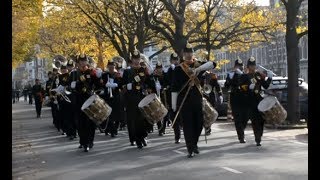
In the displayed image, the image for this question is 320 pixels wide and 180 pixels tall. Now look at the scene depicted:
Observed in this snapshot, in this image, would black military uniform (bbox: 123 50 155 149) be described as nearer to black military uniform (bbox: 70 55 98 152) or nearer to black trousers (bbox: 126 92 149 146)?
black trousers (bbox: 126 92 149 146)

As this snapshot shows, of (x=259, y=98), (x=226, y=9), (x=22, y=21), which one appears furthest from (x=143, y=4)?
(x=259, y=98)

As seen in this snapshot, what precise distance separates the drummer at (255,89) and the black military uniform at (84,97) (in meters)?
3.43

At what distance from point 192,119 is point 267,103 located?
2165mm

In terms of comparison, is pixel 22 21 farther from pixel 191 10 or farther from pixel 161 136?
pixel 161 136

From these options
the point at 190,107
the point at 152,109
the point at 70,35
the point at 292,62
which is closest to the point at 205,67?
the point at 190,107

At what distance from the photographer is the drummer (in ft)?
40.4

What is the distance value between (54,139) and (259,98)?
6323 mm

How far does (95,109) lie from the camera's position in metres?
11.6

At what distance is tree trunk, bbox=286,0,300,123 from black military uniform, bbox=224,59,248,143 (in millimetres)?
6038

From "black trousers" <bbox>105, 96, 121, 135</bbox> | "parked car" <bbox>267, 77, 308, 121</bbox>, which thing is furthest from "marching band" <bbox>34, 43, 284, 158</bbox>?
"parked car" <bbox>267, 77, 308, 121</bbox>

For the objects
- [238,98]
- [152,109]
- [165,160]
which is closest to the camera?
[165,160]

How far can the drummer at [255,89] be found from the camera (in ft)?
40.4

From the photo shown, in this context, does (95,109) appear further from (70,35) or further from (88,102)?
(70,35)

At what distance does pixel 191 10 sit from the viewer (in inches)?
1191
